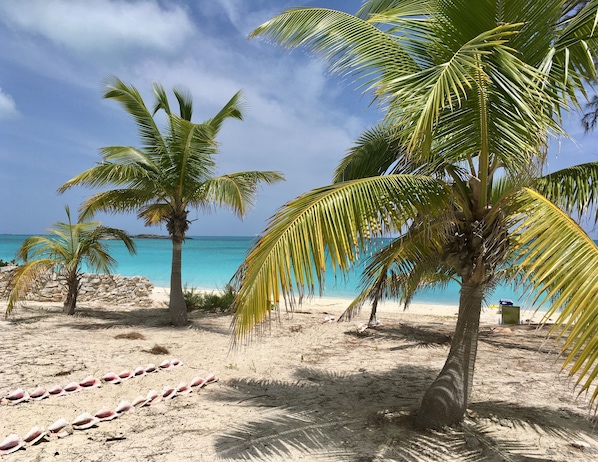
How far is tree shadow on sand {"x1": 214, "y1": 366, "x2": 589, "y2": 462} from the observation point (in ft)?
11.0

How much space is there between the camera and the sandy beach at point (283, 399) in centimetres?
343

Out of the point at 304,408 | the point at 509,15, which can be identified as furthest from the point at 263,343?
the point at 509,15

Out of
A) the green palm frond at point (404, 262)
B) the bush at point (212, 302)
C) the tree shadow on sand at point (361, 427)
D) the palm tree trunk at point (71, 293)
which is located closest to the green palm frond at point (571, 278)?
the green palm frond at point (404, 262)

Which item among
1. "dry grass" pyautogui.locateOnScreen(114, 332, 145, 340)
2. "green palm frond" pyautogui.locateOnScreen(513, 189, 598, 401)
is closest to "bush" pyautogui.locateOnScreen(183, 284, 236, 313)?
"dry grass" pyautogui.locateOnScreen(114, 332, 145, 340)

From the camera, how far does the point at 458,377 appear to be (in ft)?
12.5

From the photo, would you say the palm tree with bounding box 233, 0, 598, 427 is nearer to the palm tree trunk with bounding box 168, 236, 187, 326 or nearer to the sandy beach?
the sandy beach

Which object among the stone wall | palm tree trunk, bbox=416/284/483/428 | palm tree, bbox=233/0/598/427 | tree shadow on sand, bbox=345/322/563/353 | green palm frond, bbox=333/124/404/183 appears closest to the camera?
palm tree, bbox=233/0/598/427

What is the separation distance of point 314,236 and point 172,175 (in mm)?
7027

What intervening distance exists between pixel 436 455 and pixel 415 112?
8.84 feet

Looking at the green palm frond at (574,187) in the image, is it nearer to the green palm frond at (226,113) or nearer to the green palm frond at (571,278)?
the green palm frond at (571,278)

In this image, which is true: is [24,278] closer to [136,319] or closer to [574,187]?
[136,319]

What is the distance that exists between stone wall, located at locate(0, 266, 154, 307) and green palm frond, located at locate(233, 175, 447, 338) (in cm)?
1127

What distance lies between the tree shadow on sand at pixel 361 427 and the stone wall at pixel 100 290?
30.9 ft

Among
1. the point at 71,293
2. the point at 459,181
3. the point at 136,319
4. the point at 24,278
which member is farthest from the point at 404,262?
the point at 71,293
